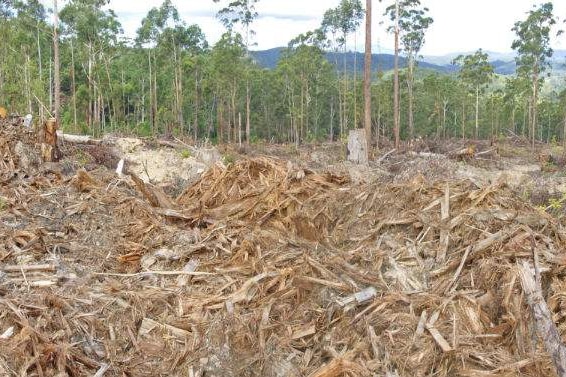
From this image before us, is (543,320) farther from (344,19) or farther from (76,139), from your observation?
(344,19)

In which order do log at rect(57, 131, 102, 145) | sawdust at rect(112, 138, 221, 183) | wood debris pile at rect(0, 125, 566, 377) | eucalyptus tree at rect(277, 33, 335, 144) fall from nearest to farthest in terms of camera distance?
wood debris pile at rect(0, 125, 566, 377)
log at rect(57, 131, 102, 145)
sawdust at rect(112, 138, 221, 183)
eucalyptus tree at rect(277, 33, 335, 144)

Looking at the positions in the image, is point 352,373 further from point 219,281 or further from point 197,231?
point 197,231

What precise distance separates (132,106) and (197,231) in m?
43.5

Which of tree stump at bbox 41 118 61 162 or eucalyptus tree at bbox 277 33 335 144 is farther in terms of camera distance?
eucalyptus tree at bbox 277 33 335 144

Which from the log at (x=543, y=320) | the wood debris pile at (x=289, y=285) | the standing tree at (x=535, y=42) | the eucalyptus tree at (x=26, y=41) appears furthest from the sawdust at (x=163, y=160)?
the standing tree at (x=535, y=42)

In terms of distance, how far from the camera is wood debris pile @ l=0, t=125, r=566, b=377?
4277 millimetres

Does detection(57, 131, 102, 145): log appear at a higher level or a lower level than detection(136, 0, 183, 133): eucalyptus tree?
lower

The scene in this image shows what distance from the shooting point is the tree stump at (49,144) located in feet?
40.3

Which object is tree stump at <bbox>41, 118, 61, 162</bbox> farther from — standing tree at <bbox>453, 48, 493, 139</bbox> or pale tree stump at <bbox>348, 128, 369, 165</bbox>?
standing tree at <bbox>453, 48, 493, 139</bbox>

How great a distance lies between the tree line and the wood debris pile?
18593mm

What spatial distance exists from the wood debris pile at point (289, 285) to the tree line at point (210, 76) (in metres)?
18.6

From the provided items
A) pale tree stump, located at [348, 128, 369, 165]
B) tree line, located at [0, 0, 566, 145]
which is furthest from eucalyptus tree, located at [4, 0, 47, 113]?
pale tree stump, located at [348, 128, 369, 165]

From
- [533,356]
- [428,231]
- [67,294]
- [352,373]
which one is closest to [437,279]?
[428,231]

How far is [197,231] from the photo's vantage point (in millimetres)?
6707
